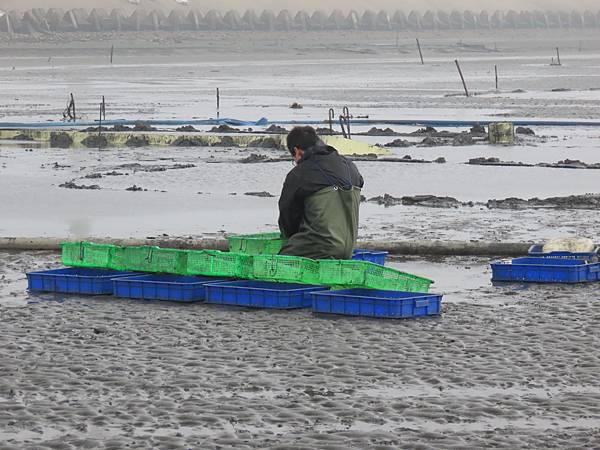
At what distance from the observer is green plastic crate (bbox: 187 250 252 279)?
10.6 meters

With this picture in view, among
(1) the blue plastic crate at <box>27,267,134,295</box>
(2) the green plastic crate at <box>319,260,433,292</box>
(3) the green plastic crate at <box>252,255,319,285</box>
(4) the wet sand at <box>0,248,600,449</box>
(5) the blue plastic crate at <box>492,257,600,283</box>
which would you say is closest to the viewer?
(4) the wet sand at <box>0,248,600,449</box>

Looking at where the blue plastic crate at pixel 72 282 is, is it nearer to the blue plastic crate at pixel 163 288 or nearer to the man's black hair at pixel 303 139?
the blue plastic crate at pixel 163 288

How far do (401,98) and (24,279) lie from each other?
38.1 metres

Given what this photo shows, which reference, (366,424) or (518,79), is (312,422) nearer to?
(366,424)

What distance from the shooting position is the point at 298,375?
26.6 ft

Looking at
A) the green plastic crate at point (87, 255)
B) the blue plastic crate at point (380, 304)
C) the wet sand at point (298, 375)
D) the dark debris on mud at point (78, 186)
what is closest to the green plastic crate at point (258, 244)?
the green plastic crate at point (87, 255)

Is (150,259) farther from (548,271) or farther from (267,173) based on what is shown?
(267,173)

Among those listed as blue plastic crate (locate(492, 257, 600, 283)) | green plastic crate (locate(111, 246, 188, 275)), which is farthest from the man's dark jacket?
blue plastic crate (locate(492, 257, 600, 283))

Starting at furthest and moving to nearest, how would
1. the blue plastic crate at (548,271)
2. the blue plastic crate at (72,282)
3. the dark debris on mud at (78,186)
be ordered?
the dark debris on mud at (78,186) → the blue plastic crate at (548,271) → the blue plastic crate at (72,282)

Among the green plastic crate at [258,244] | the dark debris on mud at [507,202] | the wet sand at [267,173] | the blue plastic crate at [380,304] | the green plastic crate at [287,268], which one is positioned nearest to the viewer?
the blue plastic crate at [380,304]

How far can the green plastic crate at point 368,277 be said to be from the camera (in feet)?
33.1

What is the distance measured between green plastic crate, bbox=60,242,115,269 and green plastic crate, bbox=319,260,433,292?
1891 mm

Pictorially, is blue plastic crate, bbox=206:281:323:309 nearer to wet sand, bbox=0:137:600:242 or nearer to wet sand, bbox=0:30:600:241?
wet sand, bbox=0:137:600:242

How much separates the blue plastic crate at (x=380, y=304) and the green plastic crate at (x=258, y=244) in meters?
1.42
